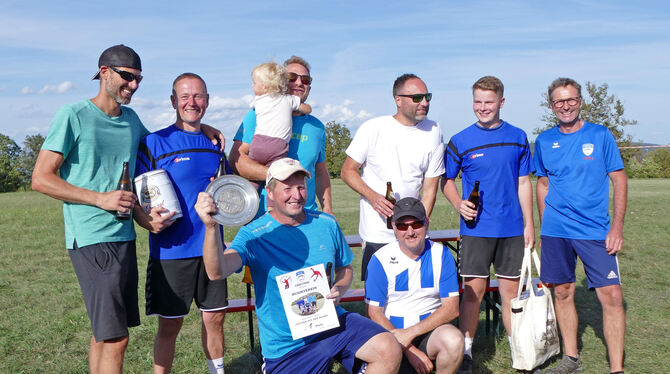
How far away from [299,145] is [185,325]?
3342 millimetres

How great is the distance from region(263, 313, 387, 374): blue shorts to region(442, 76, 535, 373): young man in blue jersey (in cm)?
174

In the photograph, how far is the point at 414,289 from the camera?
4.23 meters

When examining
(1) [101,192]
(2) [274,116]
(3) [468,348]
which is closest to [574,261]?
(3) [468,348]

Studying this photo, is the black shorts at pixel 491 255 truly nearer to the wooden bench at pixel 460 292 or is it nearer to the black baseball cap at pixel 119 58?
the wooden bench at pixel 460 292

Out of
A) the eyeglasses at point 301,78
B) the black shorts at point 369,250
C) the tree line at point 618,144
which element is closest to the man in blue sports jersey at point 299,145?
the eyeglasses at point 301,78

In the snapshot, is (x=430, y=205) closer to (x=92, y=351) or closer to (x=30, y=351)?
(x=92, y=351)

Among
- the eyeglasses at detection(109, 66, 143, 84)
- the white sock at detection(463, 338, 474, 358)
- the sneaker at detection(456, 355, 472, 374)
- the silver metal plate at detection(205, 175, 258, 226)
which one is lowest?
the sneaker at detection(456, 355, 472, 374)

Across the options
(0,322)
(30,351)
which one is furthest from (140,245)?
(30,351)

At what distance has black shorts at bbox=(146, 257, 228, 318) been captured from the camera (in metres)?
4.14

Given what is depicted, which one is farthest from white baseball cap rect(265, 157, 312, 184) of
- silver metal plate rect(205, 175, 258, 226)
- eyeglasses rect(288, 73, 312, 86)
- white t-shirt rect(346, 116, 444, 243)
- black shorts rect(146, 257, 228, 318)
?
white t-shirt rect(346, 116, 444, 243)

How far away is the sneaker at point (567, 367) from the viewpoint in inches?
200

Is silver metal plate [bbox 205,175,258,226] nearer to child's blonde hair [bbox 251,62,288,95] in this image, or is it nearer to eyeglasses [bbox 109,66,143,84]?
eyeglasses [bbox 109,66,143,84]

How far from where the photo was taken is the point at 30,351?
19.6 ft

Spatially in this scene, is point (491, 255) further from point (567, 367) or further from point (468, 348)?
point (567, 367)
